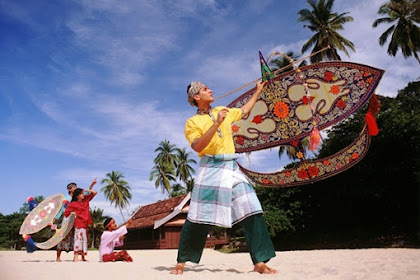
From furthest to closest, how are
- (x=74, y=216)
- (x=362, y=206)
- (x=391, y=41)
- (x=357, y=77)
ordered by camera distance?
1. (x=391, y=41)
2. (x=362, y=206)
3. (x=74, y=216)
4. (x=357, y=77)

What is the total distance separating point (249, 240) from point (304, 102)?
271 centimetres

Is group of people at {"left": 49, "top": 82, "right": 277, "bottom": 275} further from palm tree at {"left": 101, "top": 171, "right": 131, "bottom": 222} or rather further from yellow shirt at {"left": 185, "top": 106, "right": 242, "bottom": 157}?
palm tree at {"left": 101, "top": 171, "right": 131, "bottom": 222}

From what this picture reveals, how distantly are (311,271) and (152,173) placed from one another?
132ft

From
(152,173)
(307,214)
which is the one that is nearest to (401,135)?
(307,214)

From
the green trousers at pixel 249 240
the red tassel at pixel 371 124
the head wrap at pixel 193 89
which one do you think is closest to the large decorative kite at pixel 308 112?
the red tassel at pixel 371 124

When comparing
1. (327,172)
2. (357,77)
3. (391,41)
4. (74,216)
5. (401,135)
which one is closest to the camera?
(357,77)

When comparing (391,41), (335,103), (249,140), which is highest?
(391,41)

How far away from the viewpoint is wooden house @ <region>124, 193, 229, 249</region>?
25.0 metres

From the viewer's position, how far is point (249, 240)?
3645mm

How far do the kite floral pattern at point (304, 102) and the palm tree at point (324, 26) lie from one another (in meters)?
19.5

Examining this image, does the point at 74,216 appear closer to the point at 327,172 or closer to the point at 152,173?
the point at 327,172

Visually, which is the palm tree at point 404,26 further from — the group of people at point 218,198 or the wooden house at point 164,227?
the group of people at point 218,198

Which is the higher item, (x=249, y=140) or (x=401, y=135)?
(x=401, y=135)

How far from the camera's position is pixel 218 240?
→ 84.8 feet
